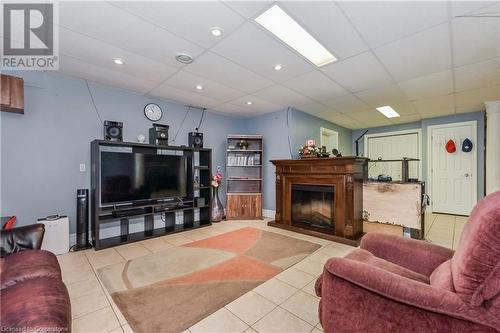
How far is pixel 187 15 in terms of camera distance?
193 centimetres

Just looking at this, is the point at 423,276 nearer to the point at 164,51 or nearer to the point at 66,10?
the point at 164,51

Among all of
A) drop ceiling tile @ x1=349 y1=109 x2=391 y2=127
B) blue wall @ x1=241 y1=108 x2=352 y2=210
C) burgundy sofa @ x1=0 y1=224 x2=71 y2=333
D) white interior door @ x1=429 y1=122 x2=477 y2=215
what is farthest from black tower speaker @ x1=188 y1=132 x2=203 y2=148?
white interior door @ x1=429 y1=122 x2=477 y2=215

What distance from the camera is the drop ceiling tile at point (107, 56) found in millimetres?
2295

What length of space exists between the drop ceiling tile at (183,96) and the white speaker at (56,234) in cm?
235

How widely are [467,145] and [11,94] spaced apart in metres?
8.23

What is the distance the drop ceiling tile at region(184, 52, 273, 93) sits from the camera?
8.98 ft

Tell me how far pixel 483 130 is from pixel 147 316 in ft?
23.3

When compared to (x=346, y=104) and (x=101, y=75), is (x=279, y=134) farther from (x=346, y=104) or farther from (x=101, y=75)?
(x=101, y=75)

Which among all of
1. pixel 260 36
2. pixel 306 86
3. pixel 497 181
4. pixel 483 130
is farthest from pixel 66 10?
pixel 483 130

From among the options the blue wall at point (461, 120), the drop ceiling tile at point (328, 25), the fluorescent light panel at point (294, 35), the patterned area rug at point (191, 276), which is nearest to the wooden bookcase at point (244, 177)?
the patterned area rug at point (191, 276)

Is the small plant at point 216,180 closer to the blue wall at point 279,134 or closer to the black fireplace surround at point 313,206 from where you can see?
the blue wall at point 279,134

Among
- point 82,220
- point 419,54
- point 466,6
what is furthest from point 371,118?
point 82,220

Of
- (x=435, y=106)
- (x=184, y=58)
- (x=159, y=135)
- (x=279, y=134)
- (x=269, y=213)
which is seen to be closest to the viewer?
(x=184, y=58)

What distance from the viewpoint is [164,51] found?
2506 mm
